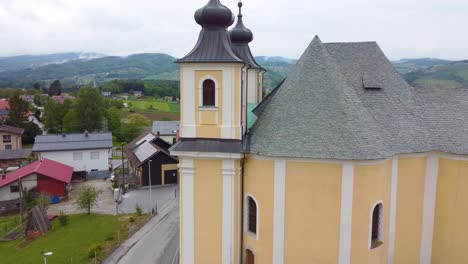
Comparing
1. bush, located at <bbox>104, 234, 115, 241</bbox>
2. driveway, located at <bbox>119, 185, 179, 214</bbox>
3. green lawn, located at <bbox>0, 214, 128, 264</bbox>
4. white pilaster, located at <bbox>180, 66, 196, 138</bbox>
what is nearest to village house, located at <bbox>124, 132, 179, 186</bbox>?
driveway, located at <bbox>119, 185, 179, 214</bbox>

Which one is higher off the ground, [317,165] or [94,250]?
[317,165]

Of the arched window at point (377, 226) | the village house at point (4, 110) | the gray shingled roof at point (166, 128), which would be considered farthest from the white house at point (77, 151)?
the village house at point (4, 110)

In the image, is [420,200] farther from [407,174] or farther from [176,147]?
[176,147]

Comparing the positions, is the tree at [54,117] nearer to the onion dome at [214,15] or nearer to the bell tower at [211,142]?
the bell tower at [211,142]

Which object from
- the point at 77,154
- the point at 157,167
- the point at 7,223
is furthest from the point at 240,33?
the point at 77,154

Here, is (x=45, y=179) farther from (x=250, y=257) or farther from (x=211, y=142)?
(x=250, y=257)

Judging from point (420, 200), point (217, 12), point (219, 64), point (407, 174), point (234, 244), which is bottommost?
point (234, 244)

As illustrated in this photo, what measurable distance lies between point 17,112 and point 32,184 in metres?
46.5

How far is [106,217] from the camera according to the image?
30688 mm

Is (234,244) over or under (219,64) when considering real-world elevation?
under

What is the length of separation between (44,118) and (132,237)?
195 ft

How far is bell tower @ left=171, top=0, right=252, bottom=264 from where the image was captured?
53.5 ft

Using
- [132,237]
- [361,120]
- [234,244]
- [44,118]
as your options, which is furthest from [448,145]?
[44,118]

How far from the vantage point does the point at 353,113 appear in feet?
50.1
